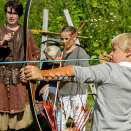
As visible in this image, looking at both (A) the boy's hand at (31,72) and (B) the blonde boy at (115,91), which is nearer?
(A) the boy's hand at (31,72)

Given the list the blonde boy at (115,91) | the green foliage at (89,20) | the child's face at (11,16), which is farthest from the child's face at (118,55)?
the green foliage at (89,20)

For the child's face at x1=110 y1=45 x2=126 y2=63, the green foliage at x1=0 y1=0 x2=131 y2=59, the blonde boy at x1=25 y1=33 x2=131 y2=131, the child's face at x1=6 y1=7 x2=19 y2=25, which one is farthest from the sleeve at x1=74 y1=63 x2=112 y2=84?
the green foliage at x1=0 y1=0 x2=131 y2=59

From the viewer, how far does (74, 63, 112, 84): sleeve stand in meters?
1.52

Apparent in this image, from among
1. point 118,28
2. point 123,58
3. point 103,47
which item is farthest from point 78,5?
point 123,58

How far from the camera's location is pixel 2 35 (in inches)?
105

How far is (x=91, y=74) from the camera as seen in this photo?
152cm

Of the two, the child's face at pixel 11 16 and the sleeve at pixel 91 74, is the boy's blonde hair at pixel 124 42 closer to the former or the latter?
the sleeve at pixel 91 74

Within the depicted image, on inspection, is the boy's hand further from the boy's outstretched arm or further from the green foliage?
the green foliage

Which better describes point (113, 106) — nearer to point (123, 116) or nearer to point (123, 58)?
point (123, 116)

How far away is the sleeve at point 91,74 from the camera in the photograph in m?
1.52

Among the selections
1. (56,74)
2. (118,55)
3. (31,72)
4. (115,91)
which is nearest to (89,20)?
(118,55)

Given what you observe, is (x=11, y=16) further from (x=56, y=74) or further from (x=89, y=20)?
(x=89, y=20)

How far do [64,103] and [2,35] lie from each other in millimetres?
1002

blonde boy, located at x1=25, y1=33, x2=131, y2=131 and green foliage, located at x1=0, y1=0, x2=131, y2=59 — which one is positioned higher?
green foliage, located at x1=0, y1=0, x2=131, y2=59
